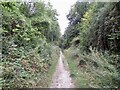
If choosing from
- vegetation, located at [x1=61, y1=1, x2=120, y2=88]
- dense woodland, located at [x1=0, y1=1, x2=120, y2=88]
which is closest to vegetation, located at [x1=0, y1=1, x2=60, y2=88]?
dense woodland, located at [x1=0, y1=1, x2=120, y2=88]

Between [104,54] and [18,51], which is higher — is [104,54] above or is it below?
below

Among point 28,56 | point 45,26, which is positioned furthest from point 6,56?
point 45,26

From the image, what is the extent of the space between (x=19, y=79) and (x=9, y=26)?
2989mm

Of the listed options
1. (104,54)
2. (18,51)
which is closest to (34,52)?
(18,51)

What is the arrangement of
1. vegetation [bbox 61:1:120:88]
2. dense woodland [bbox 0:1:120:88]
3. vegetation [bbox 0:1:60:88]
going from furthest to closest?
vegetation [bbox 0:1:60:88] < dense woodland [bbox 0:1:120:88] < vegetation [bbox 61:1:120:88]

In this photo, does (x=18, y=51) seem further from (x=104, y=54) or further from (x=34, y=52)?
(x=104, y=54)

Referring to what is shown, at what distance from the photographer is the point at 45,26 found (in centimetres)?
1416

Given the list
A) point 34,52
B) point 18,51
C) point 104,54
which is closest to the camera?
point 104,54

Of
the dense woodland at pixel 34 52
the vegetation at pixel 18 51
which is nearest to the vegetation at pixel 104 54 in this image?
the dense woodland at pixel 34 52

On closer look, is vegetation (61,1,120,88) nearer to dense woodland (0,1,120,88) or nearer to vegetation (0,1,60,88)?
dense woodland (0,1,120,88)

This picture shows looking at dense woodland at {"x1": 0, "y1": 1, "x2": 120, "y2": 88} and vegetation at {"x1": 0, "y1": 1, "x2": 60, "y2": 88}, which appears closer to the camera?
dense woodland at {"x1": 0, "y1": 1, "x2": 120, "y2": 88}

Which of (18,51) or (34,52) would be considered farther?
(34,52)

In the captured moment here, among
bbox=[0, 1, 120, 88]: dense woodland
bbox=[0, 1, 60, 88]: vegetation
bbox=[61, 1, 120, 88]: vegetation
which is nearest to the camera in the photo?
bbox=[61, 1, 120, 88]: vegetation

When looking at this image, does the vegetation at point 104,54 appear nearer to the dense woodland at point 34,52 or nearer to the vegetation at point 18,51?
the dense woodland at point 34,52
